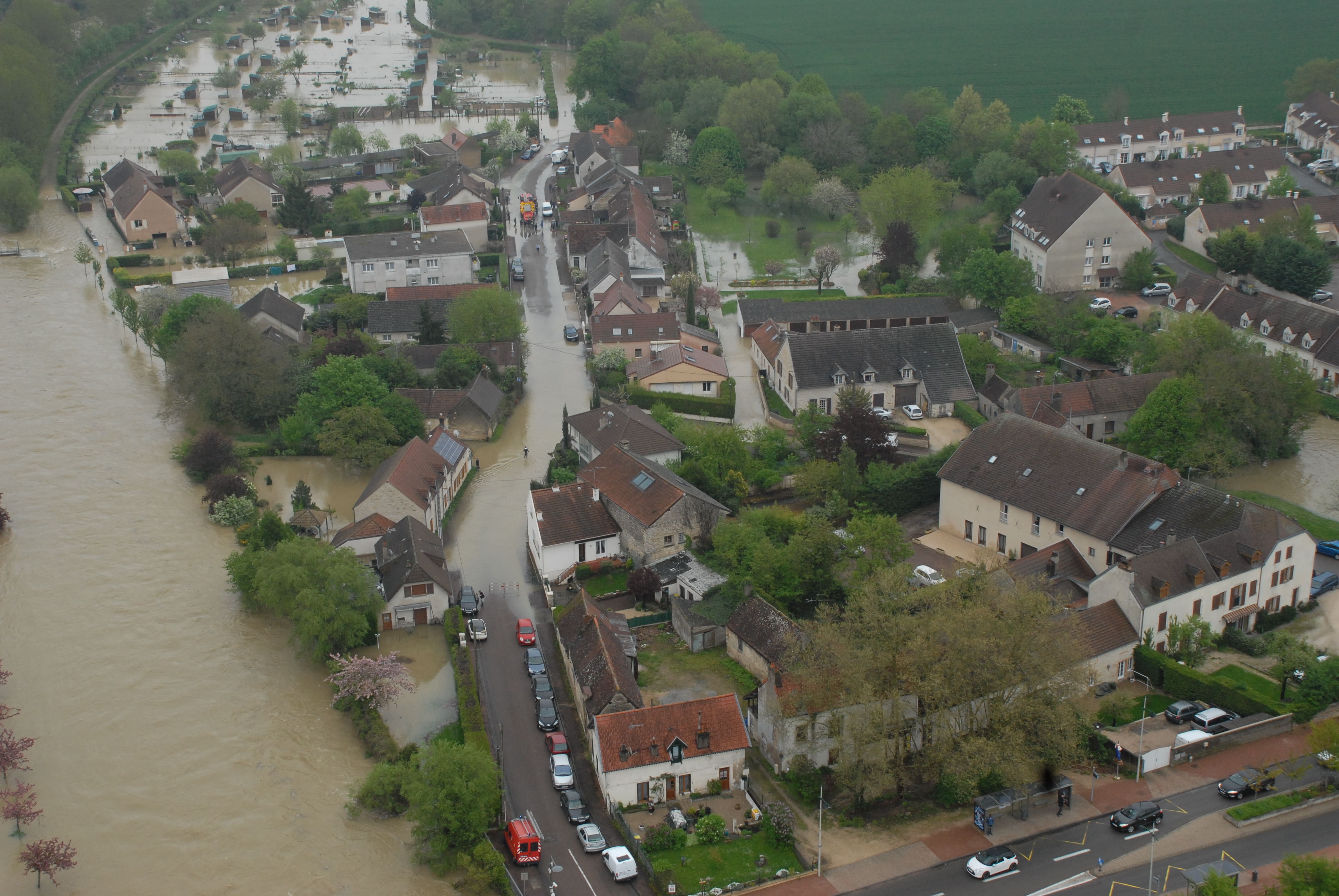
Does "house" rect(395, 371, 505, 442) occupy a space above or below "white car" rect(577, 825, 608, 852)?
above

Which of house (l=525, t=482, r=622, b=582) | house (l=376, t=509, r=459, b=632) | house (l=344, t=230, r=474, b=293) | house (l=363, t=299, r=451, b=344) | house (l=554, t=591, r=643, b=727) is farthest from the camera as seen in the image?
house (l=344, t=230, r=474, b=293)

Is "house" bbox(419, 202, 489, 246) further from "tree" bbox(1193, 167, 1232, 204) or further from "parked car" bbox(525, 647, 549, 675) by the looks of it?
"parked car" bbox(525, 647, 549, 675)

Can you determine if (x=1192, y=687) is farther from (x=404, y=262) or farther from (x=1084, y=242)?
(x=404, y=262)

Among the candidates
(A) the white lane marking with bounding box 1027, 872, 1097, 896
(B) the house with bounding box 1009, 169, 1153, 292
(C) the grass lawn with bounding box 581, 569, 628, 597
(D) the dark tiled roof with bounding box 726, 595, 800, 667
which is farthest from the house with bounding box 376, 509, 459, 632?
(B) the house with bounding box 1009, 169, 1153, 292

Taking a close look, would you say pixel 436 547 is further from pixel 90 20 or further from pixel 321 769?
pixel 90 20

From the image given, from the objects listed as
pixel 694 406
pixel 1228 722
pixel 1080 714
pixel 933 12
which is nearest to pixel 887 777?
pixel 1080 714

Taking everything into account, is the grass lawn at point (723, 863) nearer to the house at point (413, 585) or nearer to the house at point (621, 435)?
the house at point (413, 585)

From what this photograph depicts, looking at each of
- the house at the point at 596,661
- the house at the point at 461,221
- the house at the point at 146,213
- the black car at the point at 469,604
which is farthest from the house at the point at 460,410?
the house at the point at 146,213
